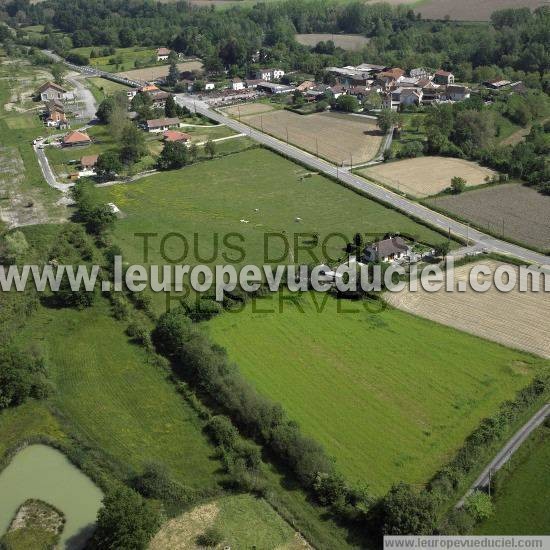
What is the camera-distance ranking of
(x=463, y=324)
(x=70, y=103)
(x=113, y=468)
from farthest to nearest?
(x=70, y=103), (x=463, y=324), (x=113, y=468)

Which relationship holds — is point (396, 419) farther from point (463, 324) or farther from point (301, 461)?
point (463, 324)

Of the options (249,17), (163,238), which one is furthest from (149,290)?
(249,17)

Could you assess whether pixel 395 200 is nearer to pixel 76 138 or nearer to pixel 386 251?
pixel 386 251

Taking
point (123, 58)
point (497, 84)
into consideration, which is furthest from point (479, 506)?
point (123, 58)

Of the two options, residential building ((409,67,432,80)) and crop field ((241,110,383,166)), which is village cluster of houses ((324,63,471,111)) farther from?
crop field ((241,110,383,166))

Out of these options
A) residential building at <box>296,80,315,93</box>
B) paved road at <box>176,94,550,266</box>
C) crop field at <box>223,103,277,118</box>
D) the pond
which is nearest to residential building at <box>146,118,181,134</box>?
paved road at <box>176,94,550,266</box>
